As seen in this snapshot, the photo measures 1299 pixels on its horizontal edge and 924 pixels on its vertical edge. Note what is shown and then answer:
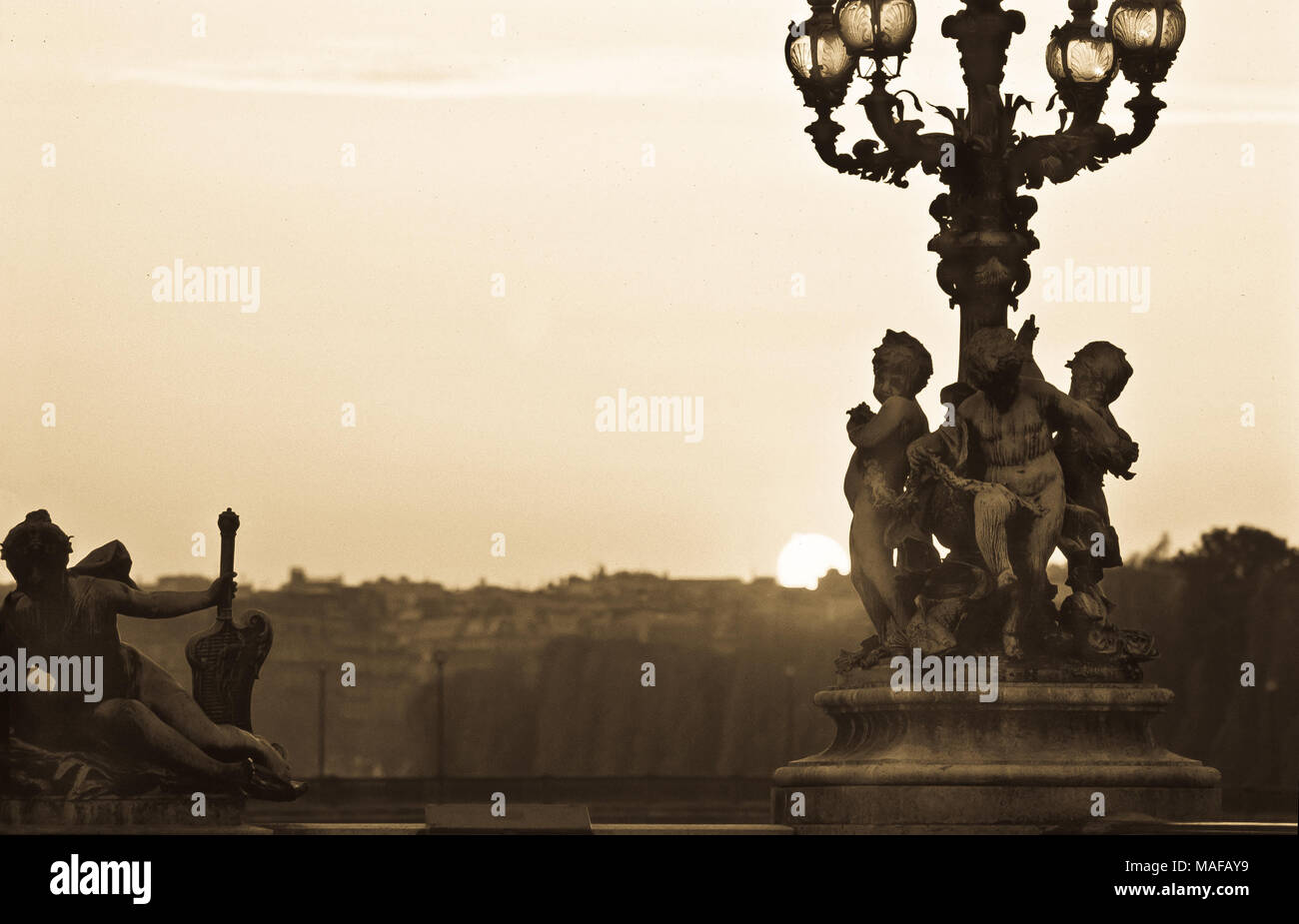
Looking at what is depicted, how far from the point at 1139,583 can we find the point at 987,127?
35476mm

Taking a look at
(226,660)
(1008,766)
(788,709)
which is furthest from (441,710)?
(1008,766)

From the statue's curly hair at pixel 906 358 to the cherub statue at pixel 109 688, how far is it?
434cm

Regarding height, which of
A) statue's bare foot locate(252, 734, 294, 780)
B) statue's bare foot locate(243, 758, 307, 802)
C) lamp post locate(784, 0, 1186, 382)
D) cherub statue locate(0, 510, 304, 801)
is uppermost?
lamp post locate(784, 0, 1186, 382)

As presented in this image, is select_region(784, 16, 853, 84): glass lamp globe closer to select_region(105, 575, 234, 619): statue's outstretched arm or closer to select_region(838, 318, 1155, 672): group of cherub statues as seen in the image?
select_region(838, 318, 1155, 672): group of cherub statues

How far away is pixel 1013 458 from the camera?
18.3 m

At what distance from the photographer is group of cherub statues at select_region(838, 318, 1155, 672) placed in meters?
18.1

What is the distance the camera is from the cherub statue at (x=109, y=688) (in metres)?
18.2

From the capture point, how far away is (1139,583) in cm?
5338

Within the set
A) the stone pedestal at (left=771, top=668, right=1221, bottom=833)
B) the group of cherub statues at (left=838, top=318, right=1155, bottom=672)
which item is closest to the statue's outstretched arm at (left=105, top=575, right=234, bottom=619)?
the stone pedestal at (left=771, top=668, right=1221, bottom=833)

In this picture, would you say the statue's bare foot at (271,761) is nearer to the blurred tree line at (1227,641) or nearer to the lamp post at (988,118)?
the lamp post at (988,118)

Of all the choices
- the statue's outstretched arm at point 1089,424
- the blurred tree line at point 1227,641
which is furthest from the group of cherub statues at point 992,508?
the blurred tree line at point 1227,641
